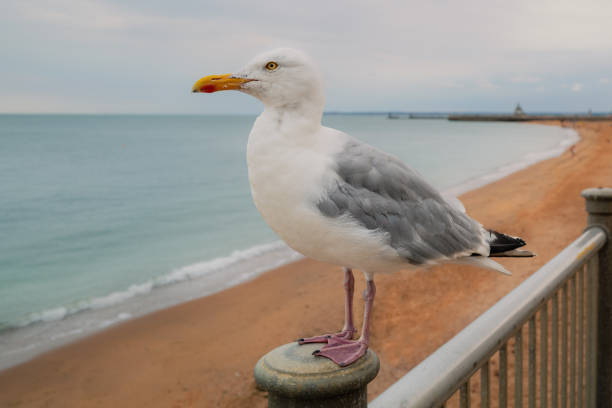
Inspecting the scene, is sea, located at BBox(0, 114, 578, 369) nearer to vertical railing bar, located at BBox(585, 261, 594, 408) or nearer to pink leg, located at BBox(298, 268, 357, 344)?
vertical railing bar, located at BBox(585, 261, 594, 408)

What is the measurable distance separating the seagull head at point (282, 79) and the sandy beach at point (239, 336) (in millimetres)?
4770

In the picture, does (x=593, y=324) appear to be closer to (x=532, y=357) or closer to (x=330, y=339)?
(x=532, y=357)

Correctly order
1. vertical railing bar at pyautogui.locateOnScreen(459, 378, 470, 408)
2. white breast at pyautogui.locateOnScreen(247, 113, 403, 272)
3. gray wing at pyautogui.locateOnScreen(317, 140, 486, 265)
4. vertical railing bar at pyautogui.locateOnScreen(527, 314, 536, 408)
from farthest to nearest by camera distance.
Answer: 1. vertical railing bar at pyautogui.locateOnScreen(527, 314, 536, 408)
2. vertical railing bar at pyautogui.locateOnScreen(459, 378, 470, 408)
3. gray wing at pyautogui.locateOnScreen(317, 140, 486, 265)
4. white breast at pyautogui.locateOnScreen(247, 113, 403, 272)

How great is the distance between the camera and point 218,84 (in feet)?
4.10

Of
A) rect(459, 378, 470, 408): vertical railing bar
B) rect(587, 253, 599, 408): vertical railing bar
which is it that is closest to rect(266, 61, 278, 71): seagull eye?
rect(459, 378, 470, 408): vertical railing bar

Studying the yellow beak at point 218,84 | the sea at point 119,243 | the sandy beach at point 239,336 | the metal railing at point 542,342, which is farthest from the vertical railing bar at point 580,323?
the sea at point 119,243

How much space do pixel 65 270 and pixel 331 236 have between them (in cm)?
1277

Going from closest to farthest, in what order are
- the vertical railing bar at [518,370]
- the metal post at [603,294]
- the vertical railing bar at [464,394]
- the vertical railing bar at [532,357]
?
1. the vertical railing bar at [464,394]
2. the vertical railing bar at [518,370]
3. the vertical railing bar at [532,357]
4. the metal post at [603,294]

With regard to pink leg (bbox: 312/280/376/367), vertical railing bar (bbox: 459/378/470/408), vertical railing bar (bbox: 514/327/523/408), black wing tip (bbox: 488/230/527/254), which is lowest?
A: vertical railing bar (bbox: 514/327/523/408)

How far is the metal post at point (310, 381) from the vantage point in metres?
1.07

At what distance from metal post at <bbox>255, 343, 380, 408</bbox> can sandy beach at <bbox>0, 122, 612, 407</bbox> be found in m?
4.63

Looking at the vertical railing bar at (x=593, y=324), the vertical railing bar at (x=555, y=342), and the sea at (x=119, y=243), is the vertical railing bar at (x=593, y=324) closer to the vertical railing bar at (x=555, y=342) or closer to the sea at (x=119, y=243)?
the vertical railing bar at (x=555, y=342)

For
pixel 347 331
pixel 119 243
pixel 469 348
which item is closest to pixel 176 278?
pixel 119 243

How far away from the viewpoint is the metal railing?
4.52 ft
